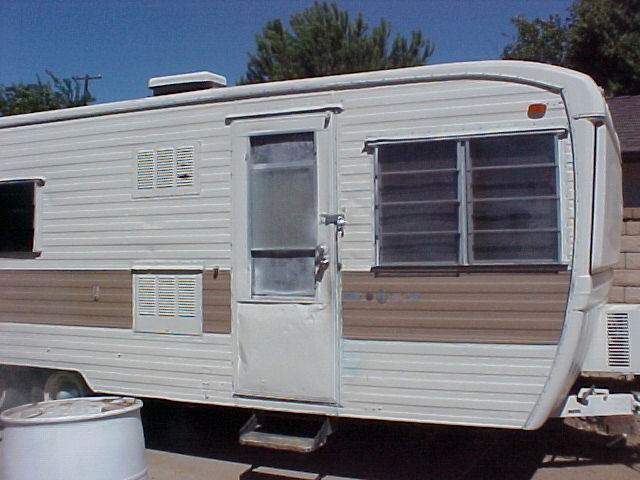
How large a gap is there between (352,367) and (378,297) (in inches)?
20.7

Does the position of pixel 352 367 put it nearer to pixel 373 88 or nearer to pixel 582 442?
pixel 373 88

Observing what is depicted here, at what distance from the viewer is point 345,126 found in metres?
5.53

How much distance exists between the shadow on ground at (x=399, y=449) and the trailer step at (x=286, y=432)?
24 centimetres

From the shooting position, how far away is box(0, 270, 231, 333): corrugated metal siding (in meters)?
5.94

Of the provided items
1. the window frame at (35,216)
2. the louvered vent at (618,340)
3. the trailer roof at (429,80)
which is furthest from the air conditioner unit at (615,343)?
the window frame at (35,216)

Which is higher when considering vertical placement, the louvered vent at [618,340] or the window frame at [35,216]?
the window frame at [35,216]

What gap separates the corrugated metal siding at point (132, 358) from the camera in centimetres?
593

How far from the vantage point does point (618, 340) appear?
536 cm

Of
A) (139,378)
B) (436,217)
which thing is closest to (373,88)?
(436,217)

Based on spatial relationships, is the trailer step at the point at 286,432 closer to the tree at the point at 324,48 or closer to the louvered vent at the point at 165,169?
the louvered vent at the point at 165,169

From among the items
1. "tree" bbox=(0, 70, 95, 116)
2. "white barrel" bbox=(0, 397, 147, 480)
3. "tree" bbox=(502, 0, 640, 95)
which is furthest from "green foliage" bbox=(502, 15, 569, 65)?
"white barrel" bbox=(0, 397, 147, 480)

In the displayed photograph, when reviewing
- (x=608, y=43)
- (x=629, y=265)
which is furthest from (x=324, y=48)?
(x=629, y=265)

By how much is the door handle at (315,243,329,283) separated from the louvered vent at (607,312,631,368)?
1.97m

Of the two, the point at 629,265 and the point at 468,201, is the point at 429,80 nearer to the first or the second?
the point at 468,201
